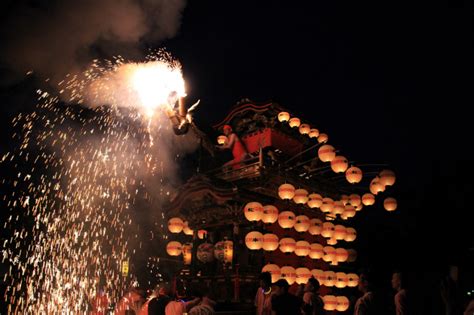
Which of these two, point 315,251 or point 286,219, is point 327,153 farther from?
point 315,251

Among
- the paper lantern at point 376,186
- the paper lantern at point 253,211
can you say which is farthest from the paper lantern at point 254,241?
the paper lantern at point 376,186

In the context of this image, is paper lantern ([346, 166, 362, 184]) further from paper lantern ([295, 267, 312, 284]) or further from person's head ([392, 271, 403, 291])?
person's head ([392, 271, 403, 291])

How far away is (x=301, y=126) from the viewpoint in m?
15.3

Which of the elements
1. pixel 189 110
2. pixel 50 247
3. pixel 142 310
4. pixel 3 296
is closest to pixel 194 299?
pixel 142 310

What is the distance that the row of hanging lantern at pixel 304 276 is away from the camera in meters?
11.8

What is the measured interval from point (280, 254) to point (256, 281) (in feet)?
5.10

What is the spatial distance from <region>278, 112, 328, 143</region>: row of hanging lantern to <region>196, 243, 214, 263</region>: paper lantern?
539 cm

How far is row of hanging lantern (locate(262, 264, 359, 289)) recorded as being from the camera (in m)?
11.8

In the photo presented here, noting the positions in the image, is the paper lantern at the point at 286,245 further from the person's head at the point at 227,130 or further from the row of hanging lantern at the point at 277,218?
the person's head at the point at 227,130

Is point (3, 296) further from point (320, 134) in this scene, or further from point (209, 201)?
point (320, 134)

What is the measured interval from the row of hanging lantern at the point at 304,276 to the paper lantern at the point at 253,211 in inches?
61.2

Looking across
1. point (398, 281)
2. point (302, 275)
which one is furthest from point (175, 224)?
point (398, 281)

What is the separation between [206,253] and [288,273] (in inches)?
106

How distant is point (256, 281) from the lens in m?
11.9
